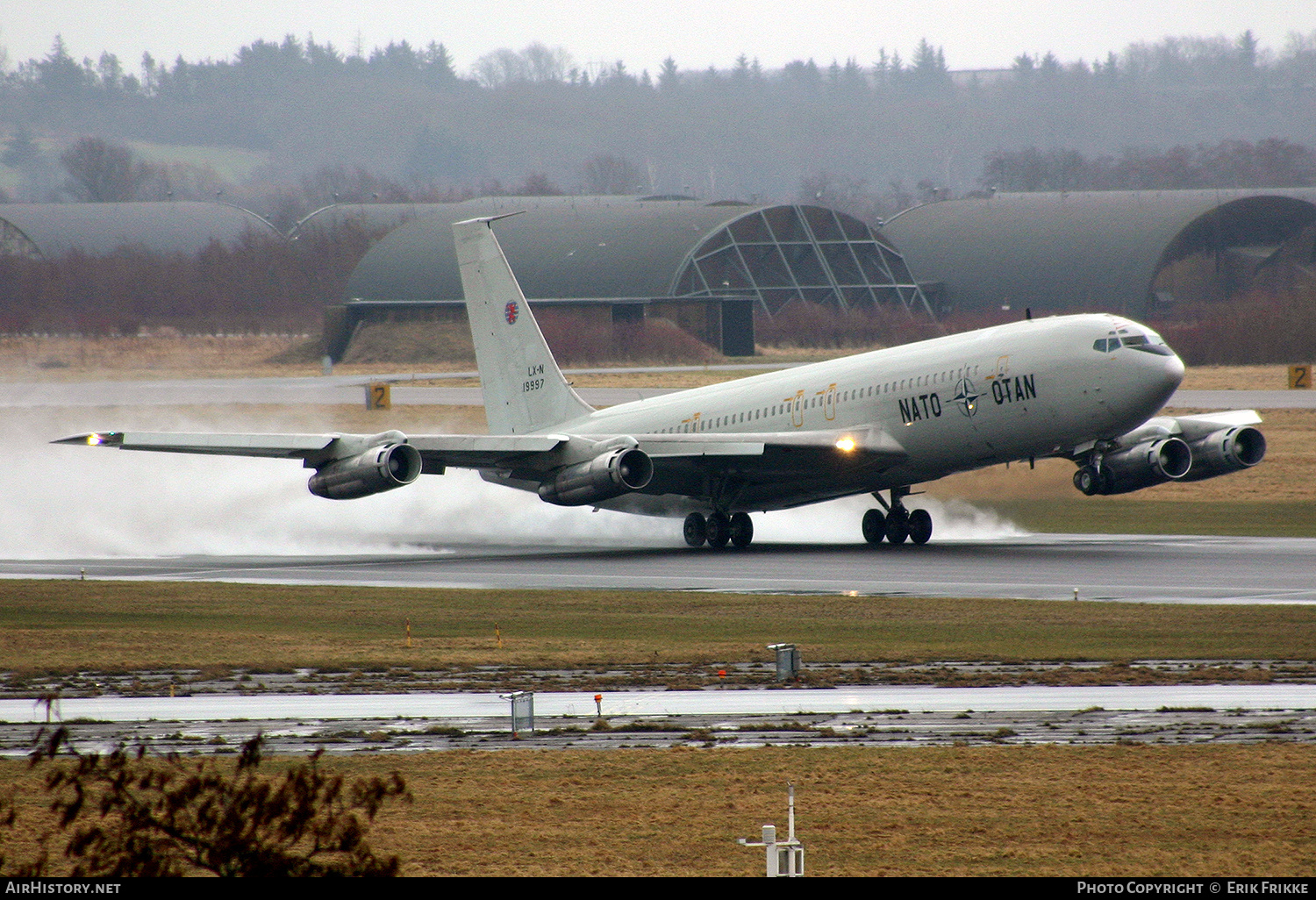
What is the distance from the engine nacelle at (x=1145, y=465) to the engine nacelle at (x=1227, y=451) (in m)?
0.95

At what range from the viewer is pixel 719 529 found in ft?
142

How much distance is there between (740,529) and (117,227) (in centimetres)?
9854

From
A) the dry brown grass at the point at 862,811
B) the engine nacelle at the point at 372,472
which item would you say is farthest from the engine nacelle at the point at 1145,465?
the dry brown grass at the point at 862,811

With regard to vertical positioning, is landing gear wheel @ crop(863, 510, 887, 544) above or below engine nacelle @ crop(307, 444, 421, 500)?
below

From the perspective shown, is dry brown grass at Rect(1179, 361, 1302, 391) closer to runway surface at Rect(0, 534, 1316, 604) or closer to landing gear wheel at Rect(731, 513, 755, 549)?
runway surface at Rect(0, 534, 1316, 604)

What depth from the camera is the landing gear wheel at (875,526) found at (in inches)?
1704

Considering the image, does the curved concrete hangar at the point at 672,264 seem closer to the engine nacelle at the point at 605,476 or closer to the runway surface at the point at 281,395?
the runway surface at the point at 281,395

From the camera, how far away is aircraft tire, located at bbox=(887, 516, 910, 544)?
141 ft

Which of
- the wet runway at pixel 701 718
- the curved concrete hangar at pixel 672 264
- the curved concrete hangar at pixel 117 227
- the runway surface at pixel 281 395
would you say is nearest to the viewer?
the wet runway at pixel 701 718

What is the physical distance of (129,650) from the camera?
26.1m

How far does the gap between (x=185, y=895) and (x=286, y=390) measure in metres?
74.2

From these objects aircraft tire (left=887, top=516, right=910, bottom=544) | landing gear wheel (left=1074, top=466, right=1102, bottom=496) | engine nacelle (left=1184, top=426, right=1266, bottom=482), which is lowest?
aircraft tire (left=887, top=516, right=910, bottom=544)

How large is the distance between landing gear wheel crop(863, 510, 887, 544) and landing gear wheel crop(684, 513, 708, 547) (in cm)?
412

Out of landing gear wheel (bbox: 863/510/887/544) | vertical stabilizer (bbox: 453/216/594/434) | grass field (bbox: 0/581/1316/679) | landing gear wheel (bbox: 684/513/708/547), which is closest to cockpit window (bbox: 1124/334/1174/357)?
landing gear wheel (bbox: 863/510/887/544)
